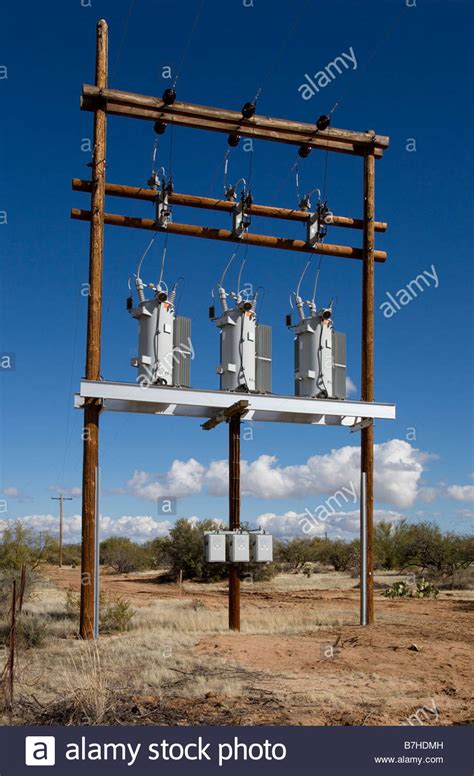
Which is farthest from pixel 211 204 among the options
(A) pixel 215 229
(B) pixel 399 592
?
(B) pixel 399 592

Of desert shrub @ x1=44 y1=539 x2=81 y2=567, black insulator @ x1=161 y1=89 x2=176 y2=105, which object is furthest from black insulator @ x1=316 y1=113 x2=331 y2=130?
desert shrub @ x1=44 y1=539 x2=81 y2=567

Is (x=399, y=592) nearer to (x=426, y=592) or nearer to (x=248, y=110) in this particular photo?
(x=426, y=592)

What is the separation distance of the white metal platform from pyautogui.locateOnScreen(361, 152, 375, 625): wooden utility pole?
1.67 ft

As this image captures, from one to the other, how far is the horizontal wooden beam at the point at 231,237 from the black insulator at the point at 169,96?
2.37 metres

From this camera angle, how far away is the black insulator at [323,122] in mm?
18531

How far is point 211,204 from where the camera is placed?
18.5 m

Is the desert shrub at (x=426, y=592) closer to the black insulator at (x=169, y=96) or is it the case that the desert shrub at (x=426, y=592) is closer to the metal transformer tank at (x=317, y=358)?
the metal transformer tank at (x=317, y=358)

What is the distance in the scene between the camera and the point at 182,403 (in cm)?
1702

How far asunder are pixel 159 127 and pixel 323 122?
356 cm

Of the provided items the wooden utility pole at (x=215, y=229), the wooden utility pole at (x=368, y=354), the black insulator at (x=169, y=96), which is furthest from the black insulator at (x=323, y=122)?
the black insulator at (x=169, y=96)

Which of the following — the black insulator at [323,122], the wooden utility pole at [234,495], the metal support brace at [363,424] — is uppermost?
the black insulator at [323,122]

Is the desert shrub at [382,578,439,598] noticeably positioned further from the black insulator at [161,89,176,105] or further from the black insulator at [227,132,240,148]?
the black insulator at [161,89,176,105]

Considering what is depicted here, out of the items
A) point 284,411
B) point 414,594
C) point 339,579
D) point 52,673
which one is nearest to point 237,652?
point 52,673

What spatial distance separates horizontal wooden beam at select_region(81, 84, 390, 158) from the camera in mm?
17000
